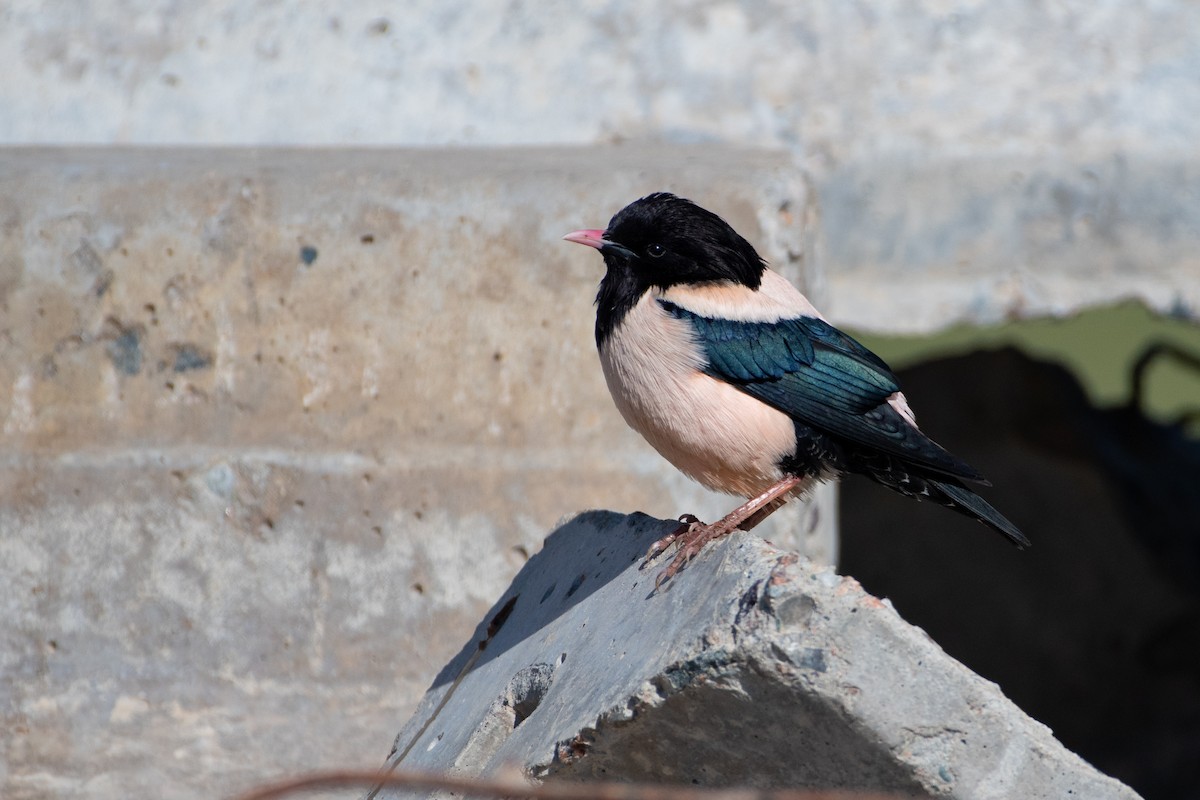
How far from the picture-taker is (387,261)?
Result: 4.59 m

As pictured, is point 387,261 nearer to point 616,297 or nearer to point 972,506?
point 616,297

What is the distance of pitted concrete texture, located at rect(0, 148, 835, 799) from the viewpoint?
4371 mm

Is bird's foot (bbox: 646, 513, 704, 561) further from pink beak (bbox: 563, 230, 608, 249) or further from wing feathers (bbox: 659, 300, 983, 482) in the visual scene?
pink beak (bbox: 563, 230, 608, 249)

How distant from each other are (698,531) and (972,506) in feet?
2.90

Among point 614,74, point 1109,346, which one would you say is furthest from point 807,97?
point 1109,346

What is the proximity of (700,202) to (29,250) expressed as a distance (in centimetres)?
199

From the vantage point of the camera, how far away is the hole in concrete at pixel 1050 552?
7836 mm

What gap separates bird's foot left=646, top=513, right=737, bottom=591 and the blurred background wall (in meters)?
1.55

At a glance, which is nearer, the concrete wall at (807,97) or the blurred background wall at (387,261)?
the blurred background wall at (387,261)

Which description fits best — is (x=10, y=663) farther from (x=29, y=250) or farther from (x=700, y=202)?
(x=700, y=202)

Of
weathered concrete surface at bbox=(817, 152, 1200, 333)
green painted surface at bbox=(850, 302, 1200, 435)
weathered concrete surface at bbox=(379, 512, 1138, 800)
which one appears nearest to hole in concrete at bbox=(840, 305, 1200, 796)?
weathered concrete surface at bbox=(817, 152, 1200, 333)

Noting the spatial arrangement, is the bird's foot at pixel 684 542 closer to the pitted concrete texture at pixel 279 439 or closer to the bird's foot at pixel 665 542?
the bird's foot at pixel 665 542

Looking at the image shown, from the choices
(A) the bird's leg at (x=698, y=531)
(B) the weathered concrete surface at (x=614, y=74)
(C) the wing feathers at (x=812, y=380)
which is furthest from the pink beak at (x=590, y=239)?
(B) the weathered concrete surface at (x=614, y=74)

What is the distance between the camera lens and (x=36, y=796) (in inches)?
171
